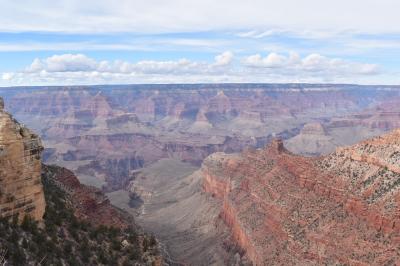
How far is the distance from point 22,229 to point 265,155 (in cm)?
7623

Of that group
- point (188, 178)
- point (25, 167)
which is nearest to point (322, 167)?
point (25, 167)

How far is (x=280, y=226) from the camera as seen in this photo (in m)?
71.8

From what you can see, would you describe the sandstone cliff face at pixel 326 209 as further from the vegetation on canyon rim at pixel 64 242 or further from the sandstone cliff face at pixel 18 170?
the sandstone cliff face at pixel 18 170

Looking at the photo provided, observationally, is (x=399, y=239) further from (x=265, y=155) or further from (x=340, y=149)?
(x=265, y=155)

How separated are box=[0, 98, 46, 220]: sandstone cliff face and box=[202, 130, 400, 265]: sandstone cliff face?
3973 centimetres

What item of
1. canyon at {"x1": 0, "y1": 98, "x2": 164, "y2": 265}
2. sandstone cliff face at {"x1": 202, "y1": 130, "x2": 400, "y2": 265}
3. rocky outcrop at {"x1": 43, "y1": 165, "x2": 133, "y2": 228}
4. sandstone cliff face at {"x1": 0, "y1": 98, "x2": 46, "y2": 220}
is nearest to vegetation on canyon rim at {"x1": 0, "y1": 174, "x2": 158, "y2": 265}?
canyon at {"x1": 0, "y1": 98, "x2": 164, "y2": 265}

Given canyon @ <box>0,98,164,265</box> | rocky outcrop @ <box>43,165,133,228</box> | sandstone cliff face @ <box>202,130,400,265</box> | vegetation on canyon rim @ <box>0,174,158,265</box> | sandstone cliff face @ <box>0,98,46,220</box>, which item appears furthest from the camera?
sandstone cliff face @ <box>202,130,400,265</box>

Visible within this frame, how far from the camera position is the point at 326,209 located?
68.1m

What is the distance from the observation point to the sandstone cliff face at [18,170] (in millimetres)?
27797

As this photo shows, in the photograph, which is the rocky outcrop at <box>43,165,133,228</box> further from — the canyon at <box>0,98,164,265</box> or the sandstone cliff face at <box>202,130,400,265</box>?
the sandstone cliff face at <box>202,130,400,265</box>

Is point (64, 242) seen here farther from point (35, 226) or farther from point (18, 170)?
→ point (18, 170)

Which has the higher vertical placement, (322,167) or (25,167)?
(25,167)

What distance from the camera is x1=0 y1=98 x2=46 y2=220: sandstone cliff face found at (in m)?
27.8

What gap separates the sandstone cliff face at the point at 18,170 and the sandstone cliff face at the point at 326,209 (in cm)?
3973
